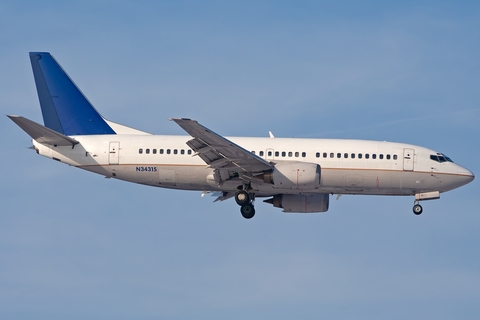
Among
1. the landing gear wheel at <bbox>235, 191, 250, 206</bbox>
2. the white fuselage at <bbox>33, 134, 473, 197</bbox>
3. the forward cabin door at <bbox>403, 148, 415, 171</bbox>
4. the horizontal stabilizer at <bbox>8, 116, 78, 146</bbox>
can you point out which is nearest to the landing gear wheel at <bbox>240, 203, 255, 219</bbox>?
the landing gear wheel at <bbox>235, 191, 250, 206</bbox>

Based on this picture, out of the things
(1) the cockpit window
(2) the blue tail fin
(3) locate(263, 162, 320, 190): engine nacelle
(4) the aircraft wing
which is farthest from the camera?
(2) the blue tail fin

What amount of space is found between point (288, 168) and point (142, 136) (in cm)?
865

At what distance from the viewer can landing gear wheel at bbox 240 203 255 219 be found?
135ft

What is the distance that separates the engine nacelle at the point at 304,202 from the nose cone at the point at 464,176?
7.35 m

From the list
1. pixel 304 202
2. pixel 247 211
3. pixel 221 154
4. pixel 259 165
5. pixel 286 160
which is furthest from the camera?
pixel 304 202

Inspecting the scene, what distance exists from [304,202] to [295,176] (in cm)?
467

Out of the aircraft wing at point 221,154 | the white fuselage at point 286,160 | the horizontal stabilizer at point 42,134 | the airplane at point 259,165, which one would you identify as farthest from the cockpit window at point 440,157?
the horizontal stabilizer at point 42,134

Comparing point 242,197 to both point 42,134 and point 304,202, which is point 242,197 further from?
point 42,134

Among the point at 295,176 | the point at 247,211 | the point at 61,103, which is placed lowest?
the point at 247,211

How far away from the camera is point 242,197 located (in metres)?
40.8

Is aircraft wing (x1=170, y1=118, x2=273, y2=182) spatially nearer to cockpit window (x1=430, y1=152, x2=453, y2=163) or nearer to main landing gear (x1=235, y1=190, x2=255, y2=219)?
main landing gear (x1=235, y1=190, x2=255, y2=219)

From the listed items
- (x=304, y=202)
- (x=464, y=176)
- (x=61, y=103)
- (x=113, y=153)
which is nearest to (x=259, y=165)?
(x=304, y=202)

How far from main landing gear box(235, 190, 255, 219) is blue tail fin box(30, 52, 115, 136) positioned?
27.0 ft

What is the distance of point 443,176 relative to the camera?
40812 mm
